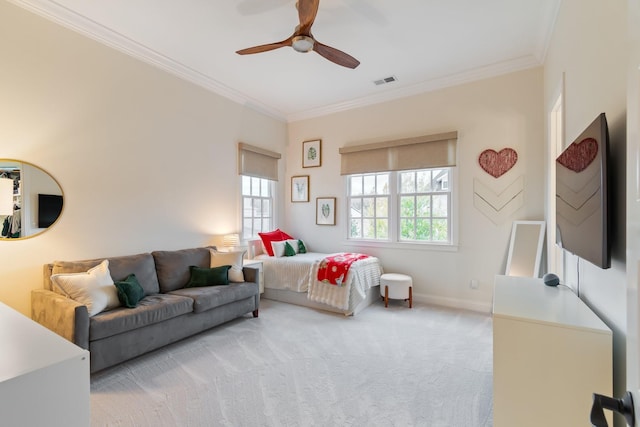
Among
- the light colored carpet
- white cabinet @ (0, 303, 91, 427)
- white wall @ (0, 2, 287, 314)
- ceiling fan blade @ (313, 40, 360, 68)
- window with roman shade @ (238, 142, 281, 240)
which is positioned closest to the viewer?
white cabinet @ (0, 303, 91, 427)

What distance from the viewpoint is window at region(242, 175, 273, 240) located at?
4.96m

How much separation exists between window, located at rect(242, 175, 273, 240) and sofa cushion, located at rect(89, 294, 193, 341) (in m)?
1.99

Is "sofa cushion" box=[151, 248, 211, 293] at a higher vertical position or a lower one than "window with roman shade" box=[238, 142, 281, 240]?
lower

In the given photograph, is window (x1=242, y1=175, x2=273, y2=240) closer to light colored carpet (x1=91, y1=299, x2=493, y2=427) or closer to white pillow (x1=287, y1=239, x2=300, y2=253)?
white pillow (x1=287, y1=239, x2=300, y2=253)

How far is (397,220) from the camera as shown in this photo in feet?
15.2

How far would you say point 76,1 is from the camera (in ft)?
8.82

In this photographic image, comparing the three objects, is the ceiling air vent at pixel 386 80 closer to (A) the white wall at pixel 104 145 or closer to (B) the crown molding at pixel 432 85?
(B) the crown molding at pixel 432 85

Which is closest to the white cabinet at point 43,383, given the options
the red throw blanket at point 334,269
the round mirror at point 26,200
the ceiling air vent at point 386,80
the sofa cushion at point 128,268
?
the sofa cushion at point 128,268

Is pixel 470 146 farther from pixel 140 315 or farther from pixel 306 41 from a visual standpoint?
pixel 140 315

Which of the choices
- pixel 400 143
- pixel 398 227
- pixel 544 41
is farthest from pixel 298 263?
pixel 544 41

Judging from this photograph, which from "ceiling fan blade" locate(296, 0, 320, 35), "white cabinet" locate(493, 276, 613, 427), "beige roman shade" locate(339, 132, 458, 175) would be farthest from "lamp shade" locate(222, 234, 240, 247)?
"white cabinet" locate(493, 276, 613, 427)

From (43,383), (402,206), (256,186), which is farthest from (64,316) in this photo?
(402,206)

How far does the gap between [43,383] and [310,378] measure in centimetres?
176

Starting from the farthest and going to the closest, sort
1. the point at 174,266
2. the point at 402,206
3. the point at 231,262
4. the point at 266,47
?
the point at 402,206 → the point at 231,262 → the point at 174,266 → the point at 266,47
